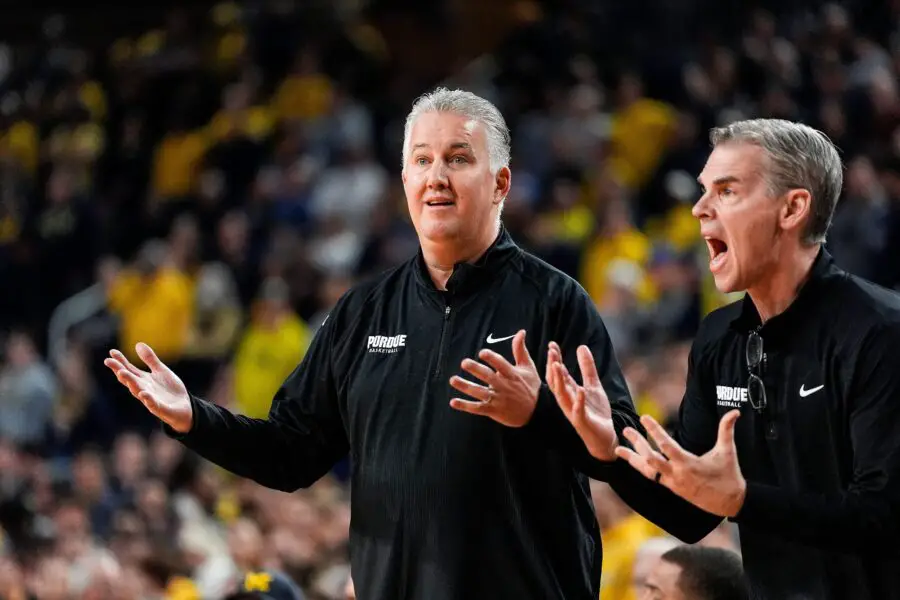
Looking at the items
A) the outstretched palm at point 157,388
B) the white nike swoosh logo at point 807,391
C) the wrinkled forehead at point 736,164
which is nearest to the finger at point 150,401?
the outstretched palm at point 157,388

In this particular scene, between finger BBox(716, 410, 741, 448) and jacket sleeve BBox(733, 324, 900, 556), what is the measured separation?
13 cm

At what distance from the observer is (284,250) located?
36.5 ft

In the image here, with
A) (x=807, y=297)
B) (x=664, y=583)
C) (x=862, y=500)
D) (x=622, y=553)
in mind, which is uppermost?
(x=807, y=297)

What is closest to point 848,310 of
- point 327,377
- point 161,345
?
point 327,377

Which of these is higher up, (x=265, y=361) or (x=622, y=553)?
(x=265, y=361)

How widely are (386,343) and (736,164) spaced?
991mm

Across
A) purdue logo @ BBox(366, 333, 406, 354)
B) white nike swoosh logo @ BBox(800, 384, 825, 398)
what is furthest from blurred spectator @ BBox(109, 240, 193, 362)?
white nike swoosh logo @ BBox(800, 384, 825, 398)

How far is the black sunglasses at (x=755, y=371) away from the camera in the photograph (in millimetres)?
3311

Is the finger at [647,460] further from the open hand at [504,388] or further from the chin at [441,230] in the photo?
the chin at [441,230]

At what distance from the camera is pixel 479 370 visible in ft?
10.4

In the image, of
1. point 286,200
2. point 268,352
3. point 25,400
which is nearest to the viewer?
point 268,352

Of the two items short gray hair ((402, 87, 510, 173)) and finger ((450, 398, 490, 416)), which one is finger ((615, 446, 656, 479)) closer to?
finger ((450, 398, 490, 416))

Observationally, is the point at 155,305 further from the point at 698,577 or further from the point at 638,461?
the point at 638,461

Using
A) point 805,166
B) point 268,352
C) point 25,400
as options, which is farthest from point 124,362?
point 25,400
